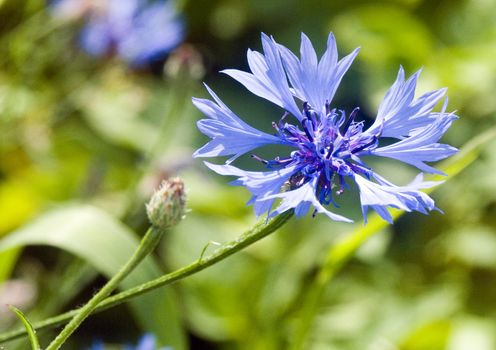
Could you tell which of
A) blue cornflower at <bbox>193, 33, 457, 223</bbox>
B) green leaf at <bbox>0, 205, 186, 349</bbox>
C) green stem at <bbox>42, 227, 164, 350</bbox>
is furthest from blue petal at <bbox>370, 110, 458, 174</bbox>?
green leaf at <bbox>0, 205, 186, 349</bbox>

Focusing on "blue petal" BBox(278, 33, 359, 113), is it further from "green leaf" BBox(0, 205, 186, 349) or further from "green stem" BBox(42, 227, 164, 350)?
"green leaf" BBox(0, 205, 186, 349)

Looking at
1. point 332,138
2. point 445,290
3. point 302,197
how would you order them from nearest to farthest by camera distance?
1. point 302,197
2. point 332,138
3. point 445,290

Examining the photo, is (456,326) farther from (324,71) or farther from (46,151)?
(324,71)

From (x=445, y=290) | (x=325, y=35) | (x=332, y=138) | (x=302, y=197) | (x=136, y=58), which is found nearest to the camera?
(x=302, y=197)

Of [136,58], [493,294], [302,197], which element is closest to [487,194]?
[493,294]

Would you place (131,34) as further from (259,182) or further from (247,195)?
(259,182)

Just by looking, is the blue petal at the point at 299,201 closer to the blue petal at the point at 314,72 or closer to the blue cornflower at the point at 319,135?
the blue cornflower at the point at 319,135

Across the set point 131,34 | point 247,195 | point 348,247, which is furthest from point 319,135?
point 247,195
